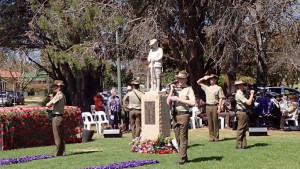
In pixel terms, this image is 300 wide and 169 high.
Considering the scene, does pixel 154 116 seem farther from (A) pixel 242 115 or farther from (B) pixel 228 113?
(B) pixel 228 113

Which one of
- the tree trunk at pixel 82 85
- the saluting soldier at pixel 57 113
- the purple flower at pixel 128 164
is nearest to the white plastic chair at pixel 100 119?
the tree trunk at pixel 82 85

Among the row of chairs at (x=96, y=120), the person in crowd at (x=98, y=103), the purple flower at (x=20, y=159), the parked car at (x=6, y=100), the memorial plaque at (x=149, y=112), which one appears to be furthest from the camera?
the parked car at (x=6, y=100)

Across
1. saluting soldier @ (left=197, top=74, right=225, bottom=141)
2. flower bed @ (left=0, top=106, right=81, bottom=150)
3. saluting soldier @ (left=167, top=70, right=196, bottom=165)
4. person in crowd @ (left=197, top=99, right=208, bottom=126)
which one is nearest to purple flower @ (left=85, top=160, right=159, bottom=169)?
saluting soldier @ (left=167, top=70, right=196, bottom=165)

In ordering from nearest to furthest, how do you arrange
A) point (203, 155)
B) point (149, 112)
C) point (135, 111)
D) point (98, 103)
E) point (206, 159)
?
point (206, 159) < point (203, 155) < point (149, 112) < point (135, 111) < point (98, 103)

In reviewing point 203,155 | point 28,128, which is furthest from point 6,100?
point 203,155

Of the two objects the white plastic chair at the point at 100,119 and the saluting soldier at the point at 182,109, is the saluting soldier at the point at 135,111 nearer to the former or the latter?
the saluting soldier at the point at 182,109

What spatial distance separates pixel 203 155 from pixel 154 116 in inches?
89.2

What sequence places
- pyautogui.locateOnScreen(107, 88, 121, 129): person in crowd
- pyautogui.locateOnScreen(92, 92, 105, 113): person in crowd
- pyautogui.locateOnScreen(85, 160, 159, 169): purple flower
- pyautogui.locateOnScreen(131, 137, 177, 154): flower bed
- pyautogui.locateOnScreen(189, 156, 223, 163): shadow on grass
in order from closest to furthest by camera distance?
pyautogui.locateOnScreen(85, 160, 159, 169): purple flower, pyautogui.locateOnScreen(189, 156, 223, 163): shadow on grass, pyautogui.locateOnScreen(131, 137, 177, 154): flower bed, pyautogui.locateOnScreen(107, 88, 121, 129): person in crowd, pyautogui.locateOnScreen(92, 92, 105, 113): person in crowd

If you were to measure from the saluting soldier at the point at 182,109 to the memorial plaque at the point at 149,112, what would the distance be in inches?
121

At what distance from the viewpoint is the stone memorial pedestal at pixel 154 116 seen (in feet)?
43.4

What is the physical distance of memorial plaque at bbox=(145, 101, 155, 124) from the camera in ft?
43.9

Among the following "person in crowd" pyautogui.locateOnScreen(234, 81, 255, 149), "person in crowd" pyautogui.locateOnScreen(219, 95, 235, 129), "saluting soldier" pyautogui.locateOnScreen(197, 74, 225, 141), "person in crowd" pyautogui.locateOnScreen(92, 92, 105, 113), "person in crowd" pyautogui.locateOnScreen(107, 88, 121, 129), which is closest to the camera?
"person in crowd" pyautogui.locateOnScreen(234, 81, 255, 149)

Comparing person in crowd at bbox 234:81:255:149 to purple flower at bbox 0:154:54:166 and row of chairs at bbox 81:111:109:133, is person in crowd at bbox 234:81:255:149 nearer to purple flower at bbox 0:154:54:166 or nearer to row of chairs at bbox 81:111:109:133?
purple flower at bbox 0:154:54:166

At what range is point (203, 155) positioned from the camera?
38.1ft
